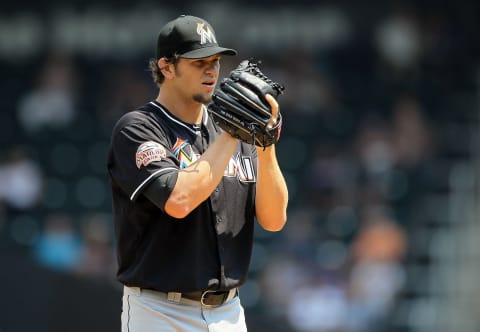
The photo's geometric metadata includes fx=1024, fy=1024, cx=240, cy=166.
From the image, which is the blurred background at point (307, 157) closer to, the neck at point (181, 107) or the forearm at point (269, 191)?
the forearm at point (269, 191)

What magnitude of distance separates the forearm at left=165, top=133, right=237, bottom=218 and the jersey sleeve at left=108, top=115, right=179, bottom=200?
37 mm

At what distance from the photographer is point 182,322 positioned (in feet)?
11.6

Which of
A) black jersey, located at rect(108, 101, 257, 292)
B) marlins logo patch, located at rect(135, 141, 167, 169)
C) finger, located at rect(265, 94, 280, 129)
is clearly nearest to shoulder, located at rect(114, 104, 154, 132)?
black jersey, located at rect(108, 101, 257, 292)

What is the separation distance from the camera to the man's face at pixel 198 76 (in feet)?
11.9

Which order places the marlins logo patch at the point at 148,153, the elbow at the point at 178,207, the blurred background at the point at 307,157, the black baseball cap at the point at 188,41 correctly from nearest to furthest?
1. the elbow at the point at 178,207
2. the marlins logo patch at the point at 148,153
3. the black baseball cap at the point at 188,41
4. the blurred background at the point at 307,157

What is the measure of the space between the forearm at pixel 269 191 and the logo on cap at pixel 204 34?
16.9 inches

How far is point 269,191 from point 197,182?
387 millimetres

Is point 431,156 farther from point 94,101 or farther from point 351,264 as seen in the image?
point 94,101

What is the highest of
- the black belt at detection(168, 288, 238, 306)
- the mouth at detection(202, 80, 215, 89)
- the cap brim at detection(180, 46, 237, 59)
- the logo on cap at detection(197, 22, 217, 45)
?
the logo on cap at detection(197, 22, 217, 45)

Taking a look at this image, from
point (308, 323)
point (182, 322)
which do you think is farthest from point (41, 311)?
point (182, 322)

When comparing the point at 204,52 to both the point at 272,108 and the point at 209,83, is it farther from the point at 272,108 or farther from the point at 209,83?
the point at 272,108

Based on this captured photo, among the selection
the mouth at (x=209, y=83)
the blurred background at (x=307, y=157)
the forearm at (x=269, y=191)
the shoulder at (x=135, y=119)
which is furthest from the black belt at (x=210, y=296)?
the blurred background at (x=307, y=157)

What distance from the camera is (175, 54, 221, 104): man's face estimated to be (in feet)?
11.9

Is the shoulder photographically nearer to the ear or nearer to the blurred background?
the ear
